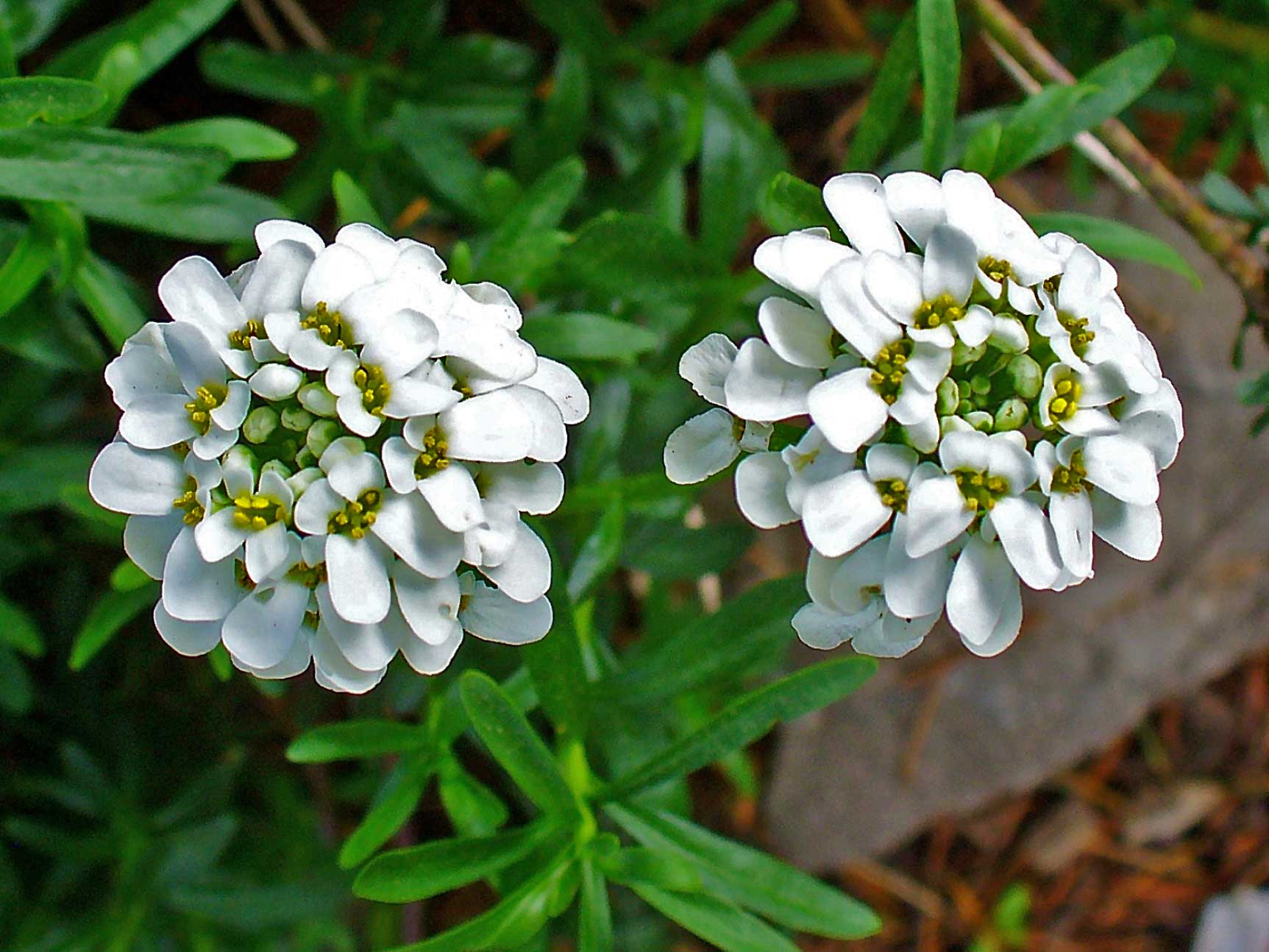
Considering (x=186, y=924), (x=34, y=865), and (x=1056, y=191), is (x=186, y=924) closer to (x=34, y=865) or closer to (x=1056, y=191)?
(x=34, y=865)

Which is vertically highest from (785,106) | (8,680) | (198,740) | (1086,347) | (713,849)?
(1086,347)

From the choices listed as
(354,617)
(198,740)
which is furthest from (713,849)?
(198,740)

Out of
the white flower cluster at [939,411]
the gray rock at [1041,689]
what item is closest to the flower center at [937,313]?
the white flower cluster at [939,411]

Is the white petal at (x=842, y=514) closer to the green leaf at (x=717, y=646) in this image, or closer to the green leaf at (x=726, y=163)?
the green leaf at (x=717, y=646)

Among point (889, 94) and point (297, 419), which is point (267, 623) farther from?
point (889, 94)

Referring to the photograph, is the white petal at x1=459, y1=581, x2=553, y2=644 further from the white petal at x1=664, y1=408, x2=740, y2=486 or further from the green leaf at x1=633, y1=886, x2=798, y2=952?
the green leaf at x1=633, y1=886, x2=798, y2=952
